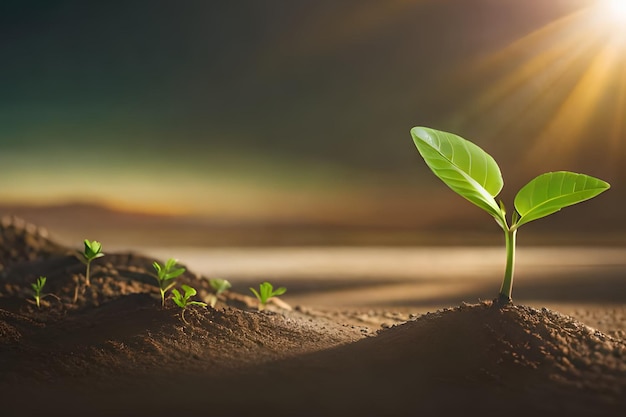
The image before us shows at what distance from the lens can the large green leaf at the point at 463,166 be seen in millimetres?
2428

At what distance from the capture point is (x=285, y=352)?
2473 mm

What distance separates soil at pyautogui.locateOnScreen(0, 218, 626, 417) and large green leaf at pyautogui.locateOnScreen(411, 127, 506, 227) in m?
0.46

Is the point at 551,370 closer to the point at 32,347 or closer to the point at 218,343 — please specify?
the point at 218,343

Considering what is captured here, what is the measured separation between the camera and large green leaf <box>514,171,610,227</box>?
2.40 meters

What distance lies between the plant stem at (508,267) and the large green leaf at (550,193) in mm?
49

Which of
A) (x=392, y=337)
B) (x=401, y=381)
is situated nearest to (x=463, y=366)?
(x=401, y=381)

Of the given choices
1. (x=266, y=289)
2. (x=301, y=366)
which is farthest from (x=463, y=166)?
(x=266, y=289)

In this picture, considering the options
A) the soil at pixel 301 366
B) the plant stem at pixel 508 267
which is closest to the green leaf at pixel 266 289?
the soil at pixel 301 366

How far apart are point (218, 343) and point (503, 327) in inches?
44.5

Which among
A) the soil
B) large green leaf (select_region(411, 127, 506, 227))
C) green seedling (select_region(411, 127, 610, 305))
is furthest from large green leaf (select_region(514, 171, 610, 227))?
the soil

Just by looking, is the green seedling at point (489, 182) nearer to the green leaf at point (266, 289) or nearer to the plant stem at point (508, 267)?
the plant stem at point (508, 267)

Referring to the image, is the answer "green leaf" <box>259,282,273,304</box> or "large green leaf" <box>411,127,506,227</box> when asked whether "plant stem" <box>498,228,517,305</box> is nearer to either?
"large green leaf" <box>411,127,506,227</box>

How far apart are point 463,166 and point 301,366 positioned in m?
1.00

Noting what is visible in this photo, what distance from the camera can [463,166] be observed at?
2.46 m
